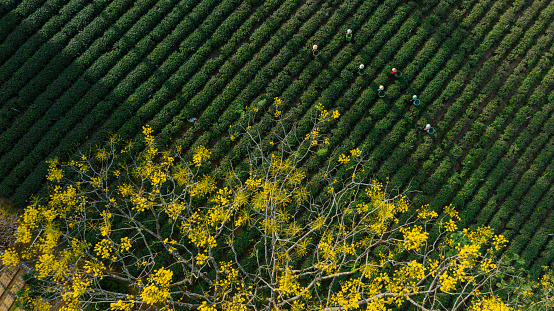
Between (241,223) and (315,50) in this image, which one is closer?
(241,223)

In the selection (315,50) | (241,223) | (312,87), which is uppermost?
(315,50)

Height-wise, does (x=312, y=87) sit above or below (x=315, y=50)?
below

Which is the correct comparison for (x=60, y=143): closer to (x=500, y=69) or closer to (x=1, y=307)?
(x=1, y=307)

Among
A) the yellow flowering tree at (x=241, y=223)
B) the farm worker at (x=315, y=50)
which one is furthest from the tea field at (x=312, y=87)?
the yellow flowering tree at (x=241, y=223)

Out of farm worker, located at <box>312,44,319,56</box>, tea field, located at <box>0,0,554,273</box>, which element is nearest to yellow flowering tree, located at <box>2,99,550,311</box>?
tea field, located at <box>0,0,554,273</box>

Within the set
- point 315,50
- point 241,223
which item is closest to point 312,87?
point 315,50

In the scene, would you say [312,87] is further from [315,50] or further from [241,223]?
[241,223]

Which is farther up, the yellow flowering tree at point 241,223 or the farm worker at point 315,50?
the farm worker at point 315,50

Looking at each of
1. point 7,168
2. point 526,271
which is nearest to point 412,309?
point 526,271

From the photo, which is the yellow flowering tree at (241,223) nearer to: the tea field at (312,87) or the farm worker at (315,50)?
the tea field at (312,87)
